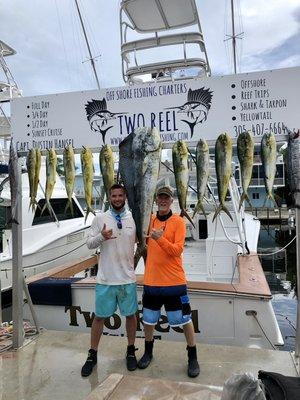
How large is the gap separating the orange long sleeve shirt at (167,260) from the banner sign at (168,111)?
87cm

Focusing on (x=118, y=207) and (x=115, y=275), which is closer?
(x=115, y=275)

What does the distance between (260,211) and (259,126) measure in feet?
111

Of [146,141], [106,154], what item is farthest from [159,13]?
[146,141]

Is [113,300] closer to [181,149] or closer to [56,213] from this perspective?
[181,149]

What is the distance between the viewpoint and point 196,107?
3631 millimetres

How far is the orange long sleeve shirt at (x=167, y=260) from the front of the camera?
3436 mm

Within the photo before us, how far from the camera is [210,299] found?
179 inches

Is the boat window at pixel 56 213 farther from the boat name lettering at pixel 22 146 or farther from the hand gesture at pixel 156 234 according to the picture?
the hand gesture at pixel 156 234

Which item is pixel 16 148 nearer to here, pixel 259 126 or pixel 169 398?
pixel 259 126

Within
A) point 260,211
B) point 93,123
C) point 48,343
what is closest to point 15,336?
point 48,343

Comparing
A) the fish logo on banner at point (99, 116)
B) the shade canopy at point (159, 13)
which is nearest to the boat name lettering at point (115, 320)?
the fish logo on banner at point (99, 116)

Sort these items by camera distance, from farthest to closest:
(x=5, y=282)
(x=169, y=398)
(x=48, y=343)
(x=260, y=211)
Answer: (x=260, y=211) < (x=5, y=282) < (x=48, y=343) < (x=169, y=398)

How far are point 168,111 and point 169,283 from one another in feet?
5.48

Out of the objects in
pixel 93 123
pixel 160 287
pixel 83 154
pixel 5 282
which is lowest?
pixel 5 282
